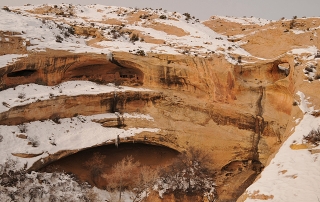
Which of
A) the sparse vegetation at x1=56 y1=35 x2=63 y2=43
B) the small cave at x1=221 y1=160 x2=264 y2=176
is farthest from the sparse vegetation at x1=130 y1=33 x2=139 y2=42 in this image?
the small cave at x1=221 y1=160 x2=264 y2=176

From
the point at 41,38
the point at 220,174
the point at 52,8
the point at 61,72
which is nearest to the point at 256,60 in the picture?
the point at 220,174

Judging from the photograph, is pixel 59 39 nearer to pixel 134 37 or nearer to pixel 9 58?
pixel 9 58

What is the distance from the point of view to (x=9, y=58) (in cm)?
2033

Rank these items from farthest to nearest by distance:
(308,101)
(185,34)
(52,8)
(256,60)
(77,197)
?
1. (52,8)
2. (185,34)
3. (256,60)
4. (77,197)
5. (308,101)

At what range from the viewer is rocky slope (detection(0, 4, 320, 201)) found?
60.0 feet

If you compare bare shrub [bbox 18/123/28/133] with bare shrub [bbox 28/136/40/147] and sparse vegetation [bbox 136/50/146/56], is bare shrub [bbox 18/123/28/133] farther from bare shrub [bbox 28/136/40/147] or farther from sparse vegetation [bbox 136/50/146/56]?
sparse vegetation [bbox 136/50/146/56]

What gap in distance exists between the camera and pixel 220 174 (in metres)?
19.7

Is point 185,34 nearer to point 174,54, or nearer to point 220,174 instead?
point 174,54

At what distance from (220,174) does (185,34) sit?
1168 centimetres

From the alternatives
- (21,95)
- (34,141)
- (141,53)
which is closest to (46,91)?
(21,95)

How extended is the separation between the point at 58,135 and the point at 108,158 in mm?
3614

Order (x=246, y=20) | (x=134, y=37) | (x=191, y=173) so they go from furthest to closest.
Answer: (x=246, y=20), (x=134, y=37), (x=191, y=173)

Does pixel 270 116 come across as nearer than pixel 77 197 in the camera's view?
No

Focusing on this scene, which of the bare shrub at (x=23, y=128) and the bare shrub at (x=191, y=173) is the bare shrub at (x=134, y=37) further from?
the bare shrub at (x=23, y=128)
